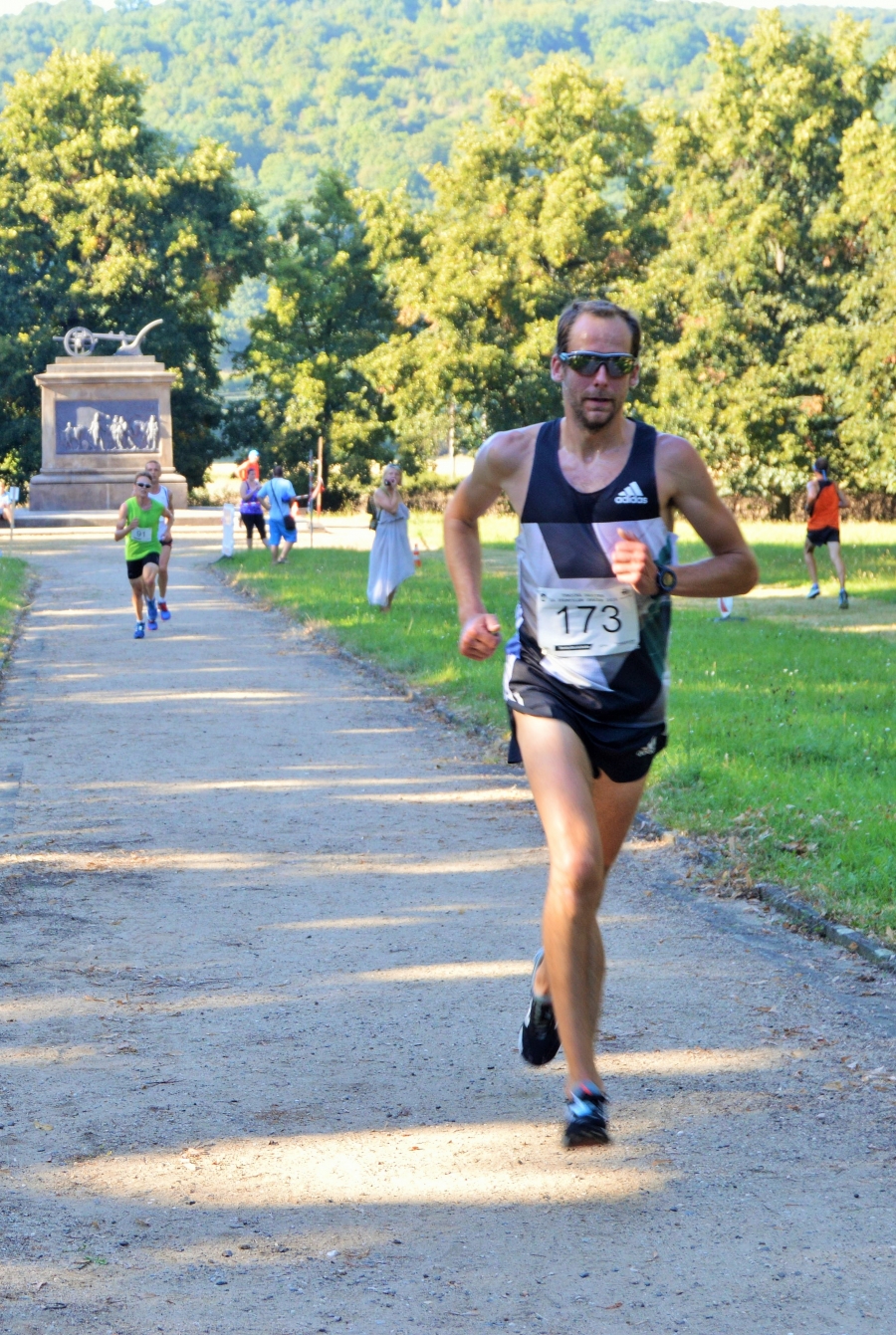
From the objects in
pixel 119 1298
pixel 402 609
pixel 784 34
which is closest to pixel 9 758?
pixel 119 1298

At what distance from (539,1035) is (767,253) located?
4335 centimetres

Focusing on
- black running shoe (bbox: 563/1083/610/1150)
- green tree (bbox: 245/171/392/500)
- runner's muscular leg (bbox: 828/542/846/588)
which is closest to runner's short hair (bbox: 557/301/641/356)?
black running shoe (bbox: 563/1083/610/1150)

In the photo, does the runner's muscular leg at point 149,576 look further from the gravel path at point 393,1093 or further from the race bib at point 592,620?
the race bib at point 592,620

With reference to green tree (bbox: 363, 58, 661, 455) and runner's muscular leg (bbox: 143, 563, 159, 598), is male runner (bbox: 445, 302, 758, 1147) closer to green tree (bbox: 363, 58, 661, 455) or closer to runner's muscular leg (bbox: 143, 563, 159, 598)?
runner's muscular leg (bbox: 143, 563, 159, 598)

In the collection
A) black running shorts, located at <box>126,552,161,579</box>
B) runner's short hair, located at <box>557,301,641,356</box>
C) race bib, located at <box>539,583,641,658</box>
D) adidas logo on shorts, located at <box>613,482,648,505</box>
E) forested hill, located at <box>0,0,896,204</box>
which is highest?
forested hill, located at <box>0,0,896,204</box>

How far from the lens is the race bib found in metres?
4.54

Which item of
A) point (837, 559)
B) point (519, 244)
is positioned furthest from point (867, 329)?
point (837, 559)

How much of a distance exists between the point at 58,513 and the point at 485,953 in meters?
38.6

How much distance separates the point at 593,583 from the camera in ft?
14.8

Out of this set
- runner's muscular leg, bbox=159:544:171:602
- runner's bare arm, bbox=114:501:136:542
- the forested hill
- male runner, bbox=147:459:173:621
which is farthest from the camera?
the forested hill

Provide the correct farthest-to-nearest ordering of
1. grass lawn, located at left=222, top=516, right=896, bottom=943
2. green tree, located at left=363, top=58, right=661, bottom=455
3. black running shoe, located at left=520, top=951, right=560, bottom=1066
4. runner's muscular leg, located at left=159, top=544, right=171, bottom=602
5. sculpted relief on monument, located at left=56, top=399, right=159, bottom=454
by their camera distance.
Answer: green tree, located at left=363, top=58, right=661, bottom=455 < sculpted relief on monument, located at left=56, top=399, right=159, bottom=454 < runner's muscular leg, located at left=159, top=544, right=171, bottom=602 < grass lawn, located at left=222, top=516, right=896, bottom=943 < black running shoe, located at left=520, top=951, right=560, bottom=1066

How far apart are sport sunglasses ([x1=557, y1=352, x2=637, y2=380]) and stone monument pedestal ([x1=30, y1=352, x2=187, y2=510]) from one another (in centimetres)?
4025

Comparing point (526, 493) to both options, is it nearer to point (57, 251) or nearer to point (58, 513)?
point (58, 513)

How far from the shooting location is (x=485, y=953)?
20.4 feet
